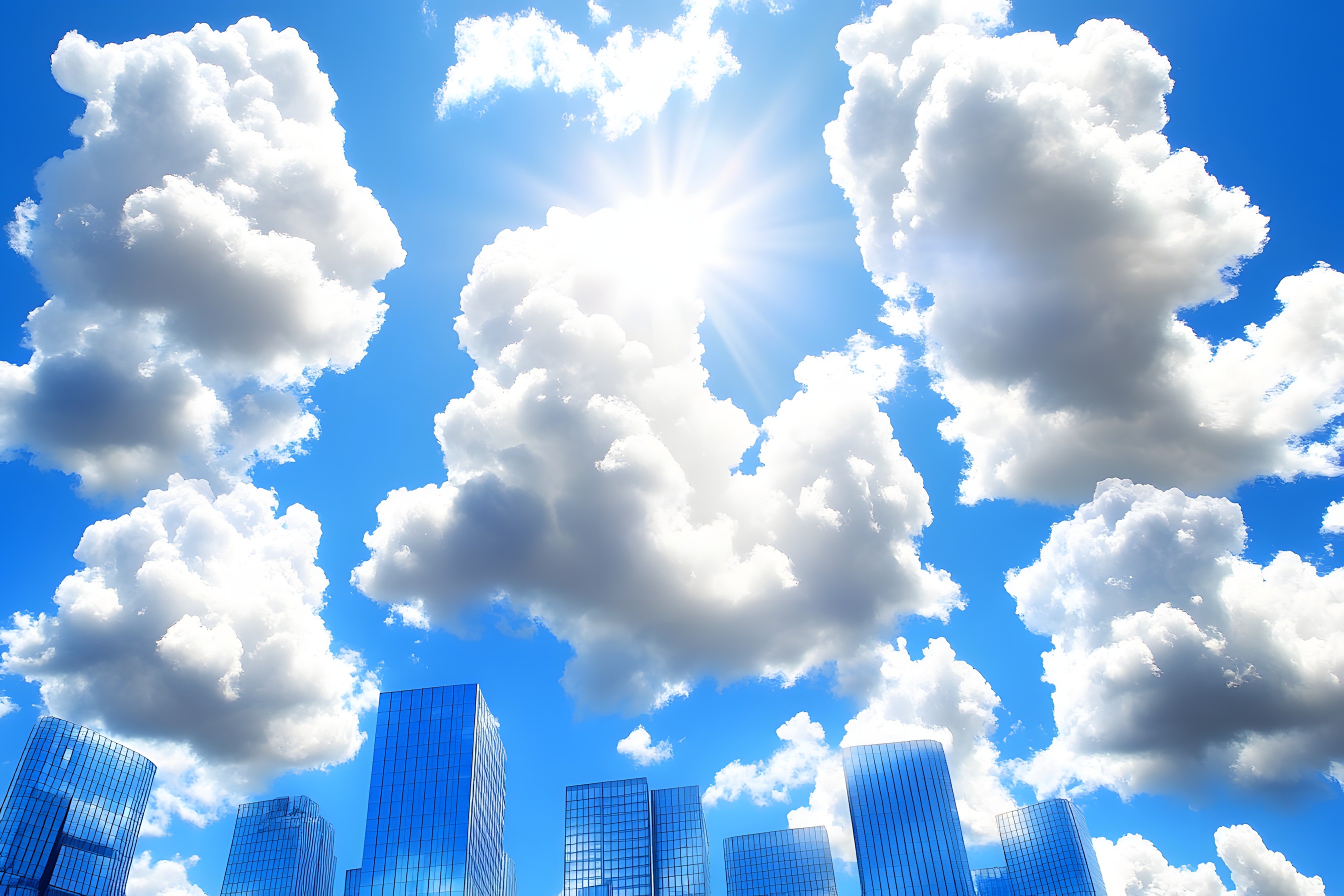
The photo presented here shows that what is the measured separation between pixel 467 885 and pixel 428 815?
19400mm

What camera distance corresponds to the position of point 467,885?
621ft

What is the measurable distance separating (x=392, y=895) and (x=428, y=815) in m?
18.6

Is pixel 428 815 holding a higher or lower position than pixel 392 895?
higher

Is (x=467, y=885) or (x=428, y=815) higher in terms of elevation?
(x=428, y=815)

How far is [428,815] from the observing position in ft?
641

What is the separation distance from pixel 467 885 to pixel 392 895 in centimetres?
1770

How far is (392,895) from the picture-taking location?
186 m
